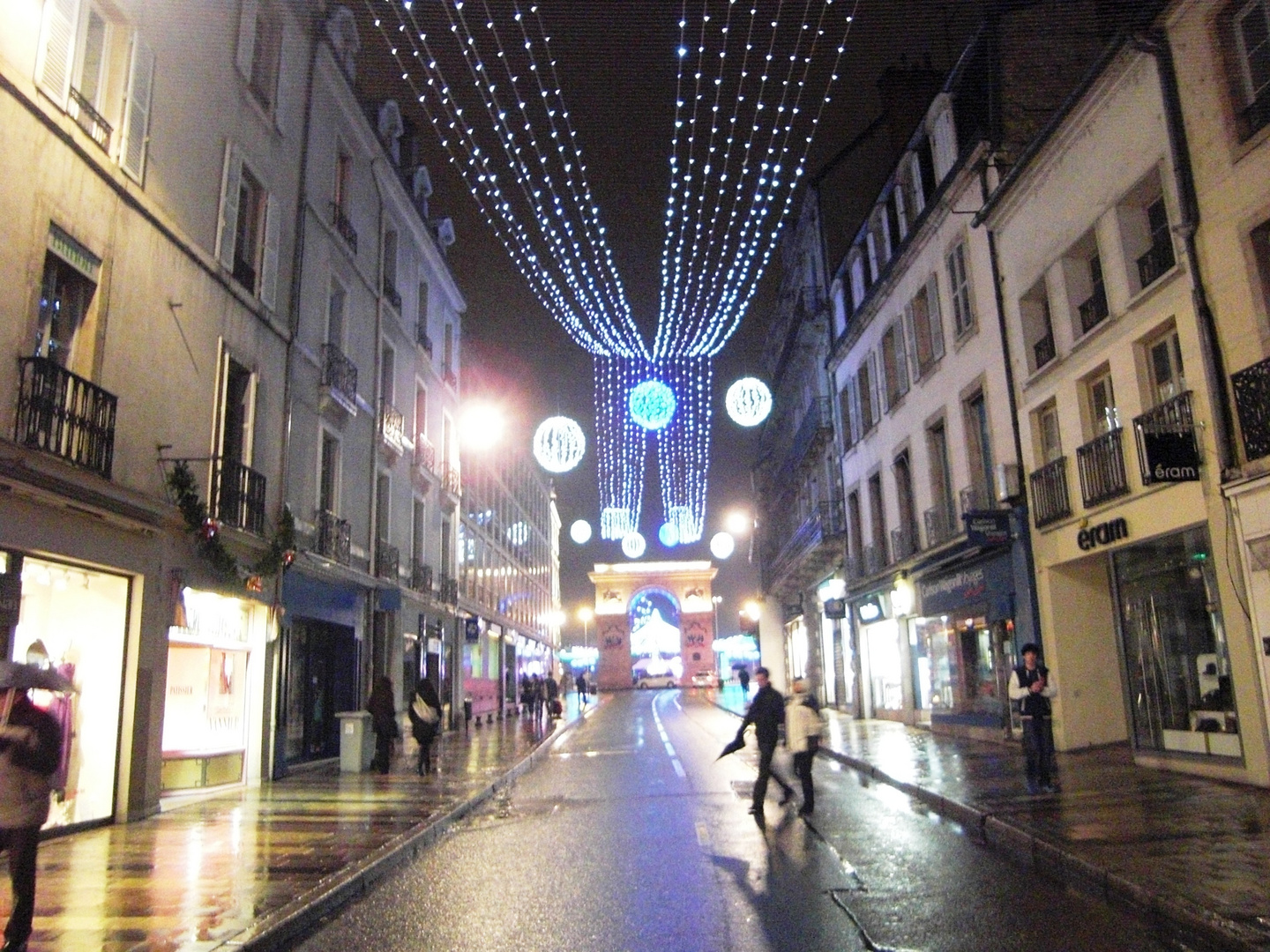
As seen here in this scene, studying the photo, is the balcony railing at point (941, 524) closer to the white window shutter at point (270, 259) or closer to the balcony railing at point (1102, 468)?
the balcony railing at point (1102, 468)

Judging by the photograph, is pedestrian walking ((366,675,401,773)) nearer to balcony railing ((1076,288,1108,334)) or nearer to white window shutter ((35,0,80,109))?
white window shutter ((35,0,80,109))

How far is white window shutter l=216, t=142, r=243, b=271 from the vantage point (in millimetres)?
14266

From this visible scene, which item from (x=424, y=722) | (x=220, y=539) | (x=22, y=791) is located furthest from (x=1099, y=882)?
(x=424, y=722)

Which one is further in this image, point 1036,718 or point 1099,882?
point 1036,718

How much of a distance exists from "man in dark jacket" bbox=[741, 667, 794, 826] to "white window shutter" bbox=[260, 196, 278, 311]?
10015mm

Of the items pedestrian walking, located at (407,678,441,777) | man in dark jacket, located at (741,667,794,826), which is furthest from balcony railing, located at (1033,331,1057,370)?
pedestrian walking, located at (407,678,441,777)

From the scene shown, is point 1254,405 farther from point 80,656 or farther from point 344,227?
point 344,227

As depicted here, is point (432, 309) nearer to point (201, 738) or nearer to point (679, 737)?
point (679, 737)

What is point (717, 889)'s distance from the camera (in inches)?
291

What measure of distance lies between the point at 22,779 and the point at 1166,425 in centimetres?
1307

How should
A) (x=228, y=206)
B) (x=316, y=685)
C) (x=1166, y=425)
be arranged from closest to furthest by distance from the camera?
1. (x=1166, y=425)
2. (x=228, y=206)
3. (x=316, y=685)

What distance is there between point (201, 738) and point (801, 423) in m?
26.6

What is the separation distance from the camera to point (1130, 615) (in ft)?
49.0

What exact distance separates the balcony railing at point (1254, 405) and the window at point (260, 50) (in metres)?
13.8
